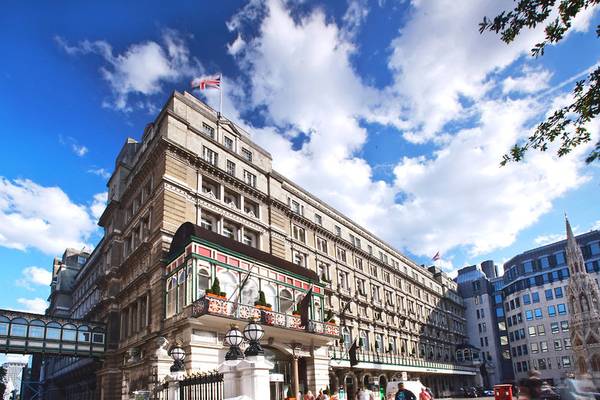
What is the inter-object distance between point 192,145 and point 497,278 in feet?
282

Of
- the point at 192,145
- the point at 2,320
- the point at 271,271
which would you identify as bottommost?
the point at 2,320

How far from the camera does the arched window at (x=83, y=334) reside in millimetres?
34000

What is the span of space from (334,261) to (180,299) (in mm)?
23091

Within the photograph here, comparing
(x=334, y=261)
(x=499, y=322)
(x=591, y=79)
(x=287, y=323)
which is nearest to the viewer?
(x=591, y=79)

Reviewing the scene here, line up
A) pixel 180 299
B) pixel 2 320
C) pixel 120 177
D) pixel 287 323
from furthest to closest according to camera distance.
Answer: pixel 120 177
pixel 2 320
pixel 287 323
pixel 180 299

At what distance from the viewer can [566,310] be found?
84.2 metres

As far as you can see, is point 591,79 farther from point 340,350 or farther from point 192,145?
point 340,350

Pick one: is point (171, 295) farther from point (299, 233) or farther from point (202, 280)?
point (299, 233)

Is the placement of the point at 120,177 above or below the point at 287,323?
above

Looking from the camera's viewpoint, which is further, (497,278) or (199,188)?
(497,278)

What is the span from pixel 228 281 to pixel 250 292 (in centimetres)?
202

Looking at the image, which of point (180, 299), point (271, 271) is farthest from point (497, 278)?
point (180, 299)

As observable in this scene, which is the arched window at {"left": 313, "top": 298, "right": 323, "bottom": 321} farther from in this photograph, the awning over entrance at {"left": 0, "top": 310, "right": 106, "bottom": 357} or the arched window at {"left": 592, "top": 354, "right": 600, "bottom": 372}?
the arched window at {"left": 592, "top": 354, "right": 600, "bottom": 372}

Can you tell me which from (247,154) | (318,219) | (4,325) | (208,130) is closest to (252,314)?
(208,130)
